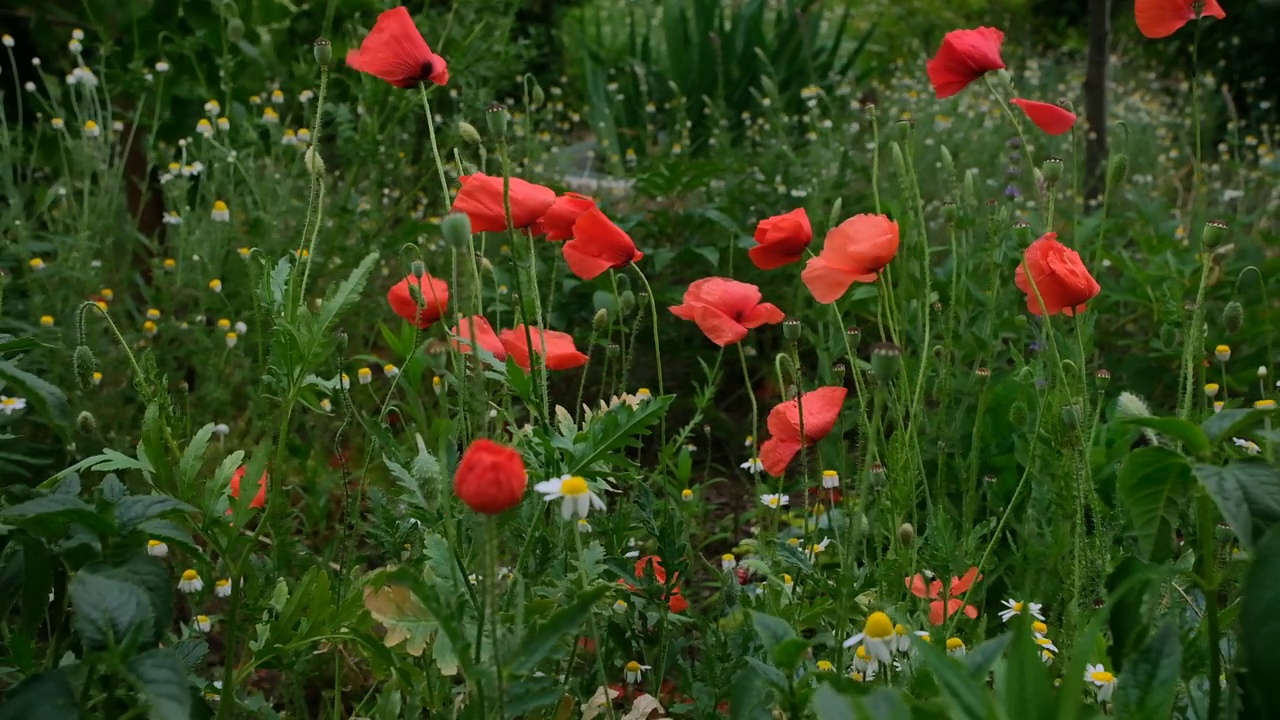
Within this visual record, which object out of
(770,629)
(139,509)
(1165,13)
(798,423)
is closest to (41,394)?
(139,509)

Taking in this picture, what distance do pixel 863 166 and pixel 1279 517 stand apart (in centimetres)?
234

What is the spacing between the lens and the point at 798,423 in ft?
4.47

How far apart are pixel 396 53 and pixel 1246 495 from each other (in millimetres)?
917

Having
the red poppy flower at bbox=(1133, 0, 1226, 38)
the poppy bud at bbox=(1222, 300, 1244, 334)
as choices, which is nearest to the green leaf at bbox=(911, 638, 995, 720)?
the poppy bud at bbox=(1222, 300, 1244, 334)

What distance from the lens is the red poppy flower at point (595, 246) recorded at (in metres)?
1.31

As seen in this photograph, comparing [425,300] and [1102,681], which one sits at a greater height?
[425,300]

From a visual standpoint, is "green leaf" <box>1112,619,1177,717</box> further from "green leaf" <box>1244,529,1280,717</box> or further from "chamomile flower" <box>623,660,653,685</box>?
"chamomile flower" <box>623,660,653,685</box>

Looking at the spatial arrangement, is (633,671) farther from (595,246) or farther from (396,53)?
(396,53)

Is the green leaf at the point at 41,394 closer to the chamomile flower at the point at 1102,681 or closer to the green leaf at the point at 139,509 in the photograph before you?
the green leaf at the point at 139,509

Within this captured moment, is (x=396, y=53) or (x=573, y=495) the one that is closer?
(x=573, y=495)

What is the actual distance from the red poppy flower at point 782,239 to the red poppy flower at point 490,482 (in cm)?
65

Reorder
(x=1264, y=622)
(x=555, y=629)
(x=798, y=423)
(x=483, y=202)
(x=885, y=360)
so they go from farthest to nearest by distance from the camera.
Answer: (x=798, y=423) → (x=483, y=202) → (x=885, y=360) → (x=555, y=629) → (x=1264, y=622)

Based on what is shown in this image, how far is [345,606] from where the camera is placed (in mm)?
1194

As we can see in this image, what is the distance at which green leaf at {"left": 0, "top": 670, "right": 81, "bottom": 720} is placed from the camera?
2.84 ft
